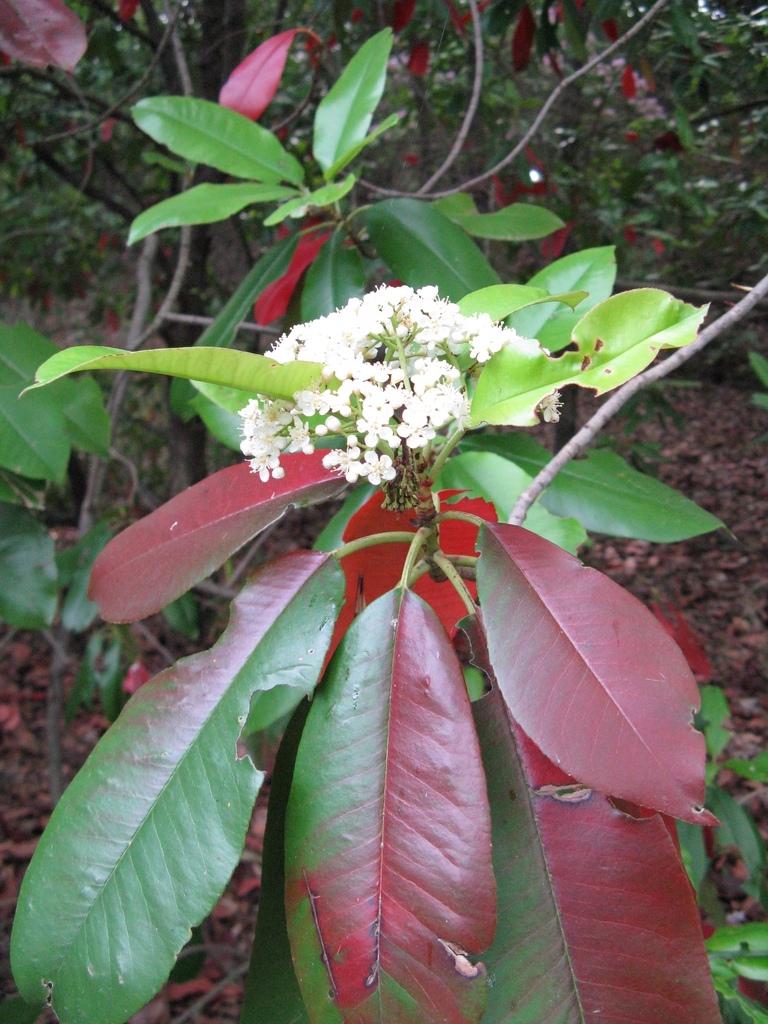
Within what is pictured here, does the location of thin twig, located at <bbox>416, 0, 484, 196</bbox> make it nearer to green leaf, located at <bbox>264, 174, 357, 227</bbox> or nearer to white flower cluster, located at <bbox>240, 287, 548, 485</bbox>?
green leaf, located at <bbox>264, 174, 357, 227</bbox>

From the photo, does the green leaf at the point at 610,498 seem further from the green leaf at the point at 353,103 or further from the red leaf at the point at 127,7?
the red leaf at the point at 127,7

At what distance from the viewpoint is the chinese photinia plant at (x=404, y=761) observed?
60cm

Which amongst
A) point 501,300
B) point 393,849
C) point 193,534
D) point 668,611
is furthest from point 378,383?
point 668,611

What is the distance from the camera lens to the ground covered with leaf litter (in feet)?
8.04

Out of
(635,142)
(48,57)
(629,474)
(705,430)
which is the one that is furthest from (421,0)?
(705,430)

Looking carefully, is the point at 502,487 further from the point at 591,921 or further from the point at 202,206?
the point at 202,206

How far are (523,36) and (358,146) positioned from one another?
153cm

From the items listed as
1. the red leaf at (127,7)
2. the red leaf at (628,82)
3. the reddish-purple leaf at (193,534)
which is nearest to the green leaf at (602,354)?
the reddish-purple leaf at (193,534)

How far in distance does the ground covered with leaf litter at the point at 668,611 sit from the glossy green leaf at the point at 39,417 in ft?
3.01

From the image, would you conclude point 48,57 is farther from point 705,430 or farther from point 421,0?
point 705,430

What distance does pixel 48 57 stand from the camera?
4.14 ft

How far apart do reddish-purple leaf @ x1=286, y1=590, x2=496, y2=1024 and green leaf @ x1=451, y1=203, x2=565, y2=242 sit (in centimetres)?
94

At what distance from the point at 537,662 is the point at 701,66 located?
7.64ft

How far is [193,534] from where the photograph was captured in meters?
0.87
